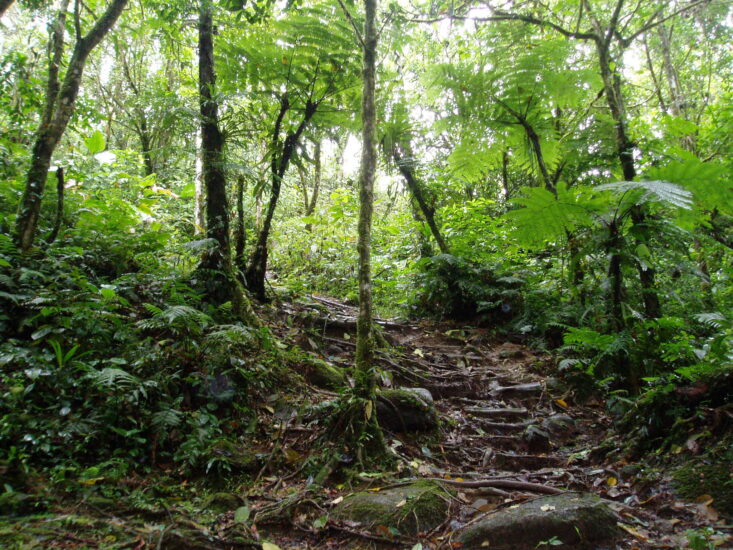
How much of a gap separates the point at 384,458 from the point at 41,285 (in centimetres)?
318

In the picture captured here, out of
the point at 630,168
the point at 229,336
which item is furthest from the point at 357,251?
the point at 630,168

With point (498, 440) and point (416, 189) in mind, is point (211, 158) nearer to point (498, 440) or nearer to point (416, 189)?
point (416, 189)

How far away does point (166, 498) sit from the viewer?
2.38 meters

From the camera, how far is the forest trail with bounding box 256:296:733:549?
7.39 ft

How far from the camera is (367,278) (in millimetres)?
3414

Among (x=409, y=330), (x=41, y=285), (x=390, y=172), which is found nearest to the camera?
(x=41, y=285)

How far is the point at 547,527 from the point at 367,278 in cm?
207

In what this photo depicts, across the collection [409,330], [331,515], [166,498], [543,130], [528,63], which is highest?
[528,63]

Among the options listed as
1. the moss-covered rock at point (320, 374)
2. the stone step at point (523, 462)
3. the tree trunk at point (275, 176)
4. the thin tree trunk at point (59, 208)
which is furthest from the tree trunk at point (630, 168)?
the thin tree trunk at point (59, 208)

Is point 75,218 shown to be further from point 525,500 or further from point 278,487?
point 525,500

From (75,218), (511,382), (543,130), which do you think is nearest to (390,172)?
(543,130)

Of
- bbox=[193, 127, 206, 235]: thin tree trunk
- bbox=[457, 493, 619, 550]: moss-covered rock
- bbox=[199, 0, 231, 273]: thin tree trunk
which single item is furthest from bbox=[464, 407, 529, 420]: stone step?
bbox=[193, 127, 206, 235]: thin tree trunk

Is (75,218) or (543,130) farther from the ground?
(543,130)

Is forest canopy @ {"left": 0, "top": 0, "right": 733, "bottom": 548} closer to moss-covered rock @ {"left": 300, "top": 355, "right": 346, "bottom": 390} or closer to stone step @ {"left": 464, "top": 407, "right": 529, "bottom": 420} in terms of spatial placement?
moss-covered rock @ {"left": 300, "top": 355, "right": 346, "bottom": 390}
